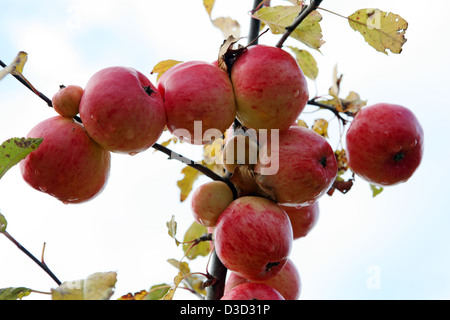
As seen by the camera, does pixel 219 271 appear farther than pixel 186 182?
No

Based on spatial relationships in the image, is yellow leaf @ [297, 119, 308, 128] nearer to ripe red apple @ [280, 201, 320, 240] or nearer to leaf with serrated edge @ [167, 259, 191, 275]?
ripe red apple @ [280, 201, 320, 240]

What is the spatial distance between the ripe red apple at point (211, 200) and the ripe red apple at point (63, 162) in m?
0.28

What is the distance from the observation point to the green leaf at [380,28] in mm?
1185

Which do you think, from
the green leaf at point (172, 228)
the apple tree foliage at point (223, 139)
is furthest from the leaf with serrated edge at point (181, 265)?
the green leaf at point (172, 228)

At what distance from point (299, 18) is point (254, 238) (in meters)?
0.57

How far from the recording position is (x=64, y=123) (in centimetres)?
104

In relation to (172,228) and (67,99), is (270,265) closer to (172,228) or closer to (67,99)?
(172,228)

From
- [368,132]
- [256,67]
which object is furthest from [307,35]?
[368,132]

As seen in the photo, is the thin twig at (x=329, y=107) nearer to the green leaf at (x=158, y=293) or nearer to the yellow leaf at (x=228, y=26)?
the yellow leaf at (x=228, y=26)

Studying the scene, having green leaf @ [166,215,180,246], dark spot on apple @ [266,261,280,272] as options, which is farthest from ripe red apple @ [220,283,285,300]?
green leaf @ [166,215,180,246]

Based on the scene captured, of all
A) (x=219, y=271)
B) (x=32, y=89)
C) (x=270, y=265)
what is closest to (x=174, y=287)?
(x=219, y=271)

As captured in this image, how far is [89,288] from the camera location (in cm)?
77

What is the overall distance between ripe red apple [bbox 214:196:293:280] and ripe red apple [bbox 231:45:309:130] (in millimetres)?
211
